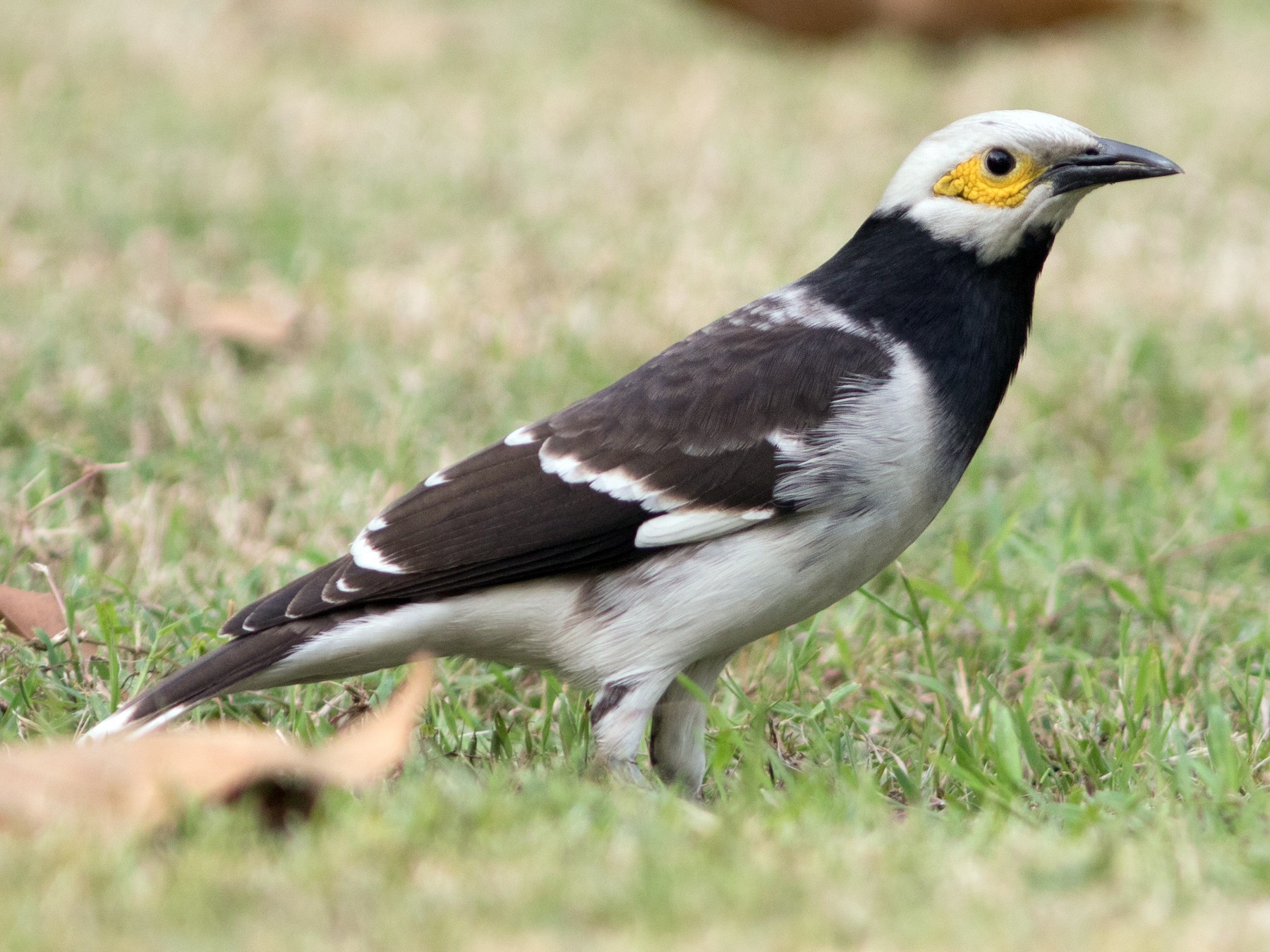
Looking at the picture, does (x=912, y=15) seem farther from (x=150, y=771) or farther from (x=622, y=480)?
(x=150, y=771)

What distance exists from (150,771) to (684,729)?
53.4 inches

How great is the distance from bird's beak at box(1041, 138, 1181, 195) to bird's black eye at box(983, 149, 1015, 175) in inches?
3.1

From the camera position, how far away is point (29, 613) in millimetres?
3574

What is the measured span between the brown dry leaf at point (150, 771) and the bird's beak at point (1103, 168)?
1.97 meters

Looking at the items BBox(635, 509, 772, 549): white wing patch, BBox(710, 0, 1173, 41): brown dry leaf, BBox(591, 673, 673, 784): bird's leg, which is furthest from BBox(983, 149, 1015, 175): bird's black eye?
BBox(710, 0, 1173, 41): brown dry leaf

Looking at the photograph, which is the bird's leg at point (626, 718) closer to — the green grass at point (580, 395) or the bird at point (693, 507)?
the bird at point (693, 507)

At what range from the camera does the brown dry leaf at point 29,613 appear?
3537 mm

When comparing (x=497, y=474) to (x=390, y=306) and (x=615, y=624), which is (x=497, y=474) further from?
(x=390, y=306)

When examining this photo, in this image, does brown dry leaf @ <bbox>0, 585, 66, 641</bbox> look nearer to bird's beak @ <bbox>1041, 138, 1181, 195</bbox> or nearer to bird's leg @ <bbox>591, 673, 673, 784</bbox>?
bird's leg @ <bbox>591, 673, 673, 784</bbox>

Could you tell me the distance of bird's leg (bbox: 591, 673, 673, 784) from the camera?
321cm

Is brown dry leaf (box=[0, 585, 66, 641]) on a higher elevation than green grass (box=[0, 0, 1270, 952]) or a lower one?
lower

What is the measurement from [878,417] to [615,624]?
68 centimetres

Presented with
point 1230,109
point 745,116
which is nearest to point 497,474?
point 745,116

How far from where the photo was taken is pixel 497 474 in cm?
337
